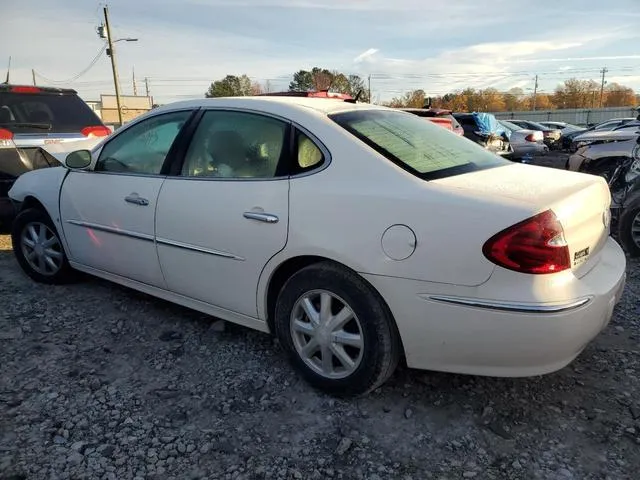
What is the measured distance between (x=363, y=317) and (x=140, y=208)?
173cm

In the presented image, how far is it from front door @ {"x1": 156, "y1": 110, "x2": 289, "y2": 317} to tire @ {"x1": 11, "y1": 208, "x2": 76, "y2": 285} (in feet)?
4.91

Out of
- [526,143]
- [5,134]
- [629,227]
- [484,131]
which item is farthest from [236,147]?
[526,143]

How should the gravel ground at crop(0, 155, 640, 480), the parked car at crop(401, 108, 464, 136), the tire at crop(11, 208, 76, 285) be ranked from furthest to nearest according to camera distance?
the parked car at crop(401, 108, 464, 136)
the tire at crop(11, 208, 76, 285)
the gravel ground at crop(0, 155, 640, 480)

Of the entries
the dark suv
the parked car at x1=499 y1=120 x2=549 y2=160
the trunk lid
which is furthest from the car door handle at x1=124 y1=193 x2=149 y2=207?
the parked car at x1=499 y1=120 x2=549 y2=160

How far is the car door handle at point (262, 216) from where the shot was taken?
2.62 metres

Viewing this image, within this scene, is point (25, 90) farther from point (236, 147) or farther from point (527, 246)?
point (527, 246)

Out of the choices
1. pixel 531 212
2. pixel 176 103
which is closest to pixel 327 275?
pixel 531 212

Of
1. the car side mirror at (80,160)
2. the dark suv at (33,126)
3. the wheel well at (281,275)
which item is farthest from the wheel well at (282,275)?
the dark suv at (33,126)

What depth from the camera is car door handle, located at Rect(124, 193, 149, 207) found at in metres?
3.25

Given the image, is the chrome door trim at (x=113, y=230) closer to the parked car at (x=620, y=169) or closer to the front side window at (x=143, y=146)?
the front side window at (x=143, y=146)

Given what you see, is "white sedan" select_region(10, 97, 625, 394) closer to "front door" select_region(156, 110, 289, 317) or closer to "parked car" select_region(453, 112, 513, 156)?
"front door" select_region(156, 110, 289, 317)

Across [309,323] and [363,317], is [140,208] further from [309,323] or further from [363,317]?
[363,317]

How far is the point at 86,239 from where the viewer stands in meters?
3.79

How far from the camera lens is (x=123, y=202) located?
3.40 m
